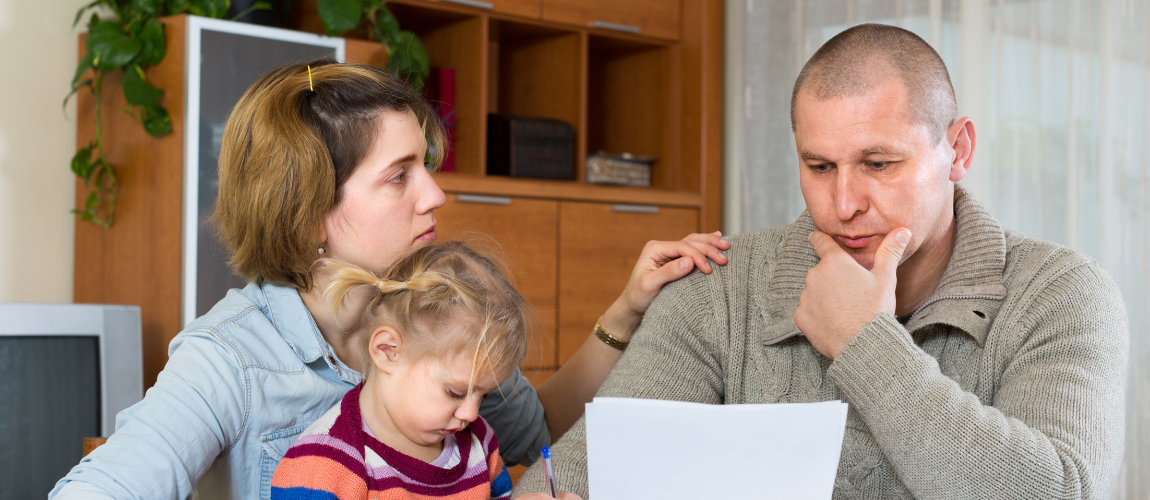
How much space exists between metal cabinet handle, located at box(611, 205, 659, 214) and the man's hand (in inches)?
81.9

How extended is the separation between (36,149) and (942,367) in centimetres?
240

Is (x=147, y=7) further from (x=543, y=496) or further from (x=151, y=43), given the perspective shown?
(x=543, y=496)

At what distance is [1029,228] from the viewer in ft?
9.52

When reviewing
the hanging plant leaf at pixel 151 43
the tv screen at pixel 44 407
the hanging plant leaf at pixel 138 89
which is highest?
the hanging plant leaf at pixel 151 43

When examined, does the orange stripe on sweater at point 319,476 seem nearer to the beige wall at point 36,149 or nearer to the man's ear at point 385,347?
the man's ear at point 385,347

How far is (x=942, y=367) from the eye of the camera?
1.26 m

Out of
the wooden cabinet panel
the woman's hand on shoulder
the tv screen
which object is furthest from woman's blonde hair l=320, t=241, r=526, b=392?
the wooden cabinet panel

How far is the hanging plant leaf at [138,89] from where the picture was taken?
2357mm

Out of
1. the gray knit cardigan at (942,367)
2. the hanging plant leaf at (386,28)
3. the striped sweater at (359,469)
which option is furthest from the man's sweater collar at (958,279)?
the hanging plant leaf at (386,28)

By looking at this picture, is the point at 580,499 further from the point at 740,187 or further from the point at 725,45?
the point at 725,45

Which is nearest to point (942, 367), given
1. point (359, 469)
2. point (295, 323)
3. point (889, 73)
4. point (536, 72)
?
point (889, 73)

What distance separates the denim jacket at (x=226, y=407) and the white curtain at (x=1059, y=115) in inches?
88.7

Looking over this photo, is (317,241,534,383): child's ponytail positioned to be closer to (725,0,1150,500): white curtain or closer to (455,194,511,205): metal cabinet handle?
(455,194,511,205): metal cabinet handle

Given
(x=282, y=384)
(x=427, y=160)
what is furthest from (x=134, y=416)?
(x=427, y=160)
